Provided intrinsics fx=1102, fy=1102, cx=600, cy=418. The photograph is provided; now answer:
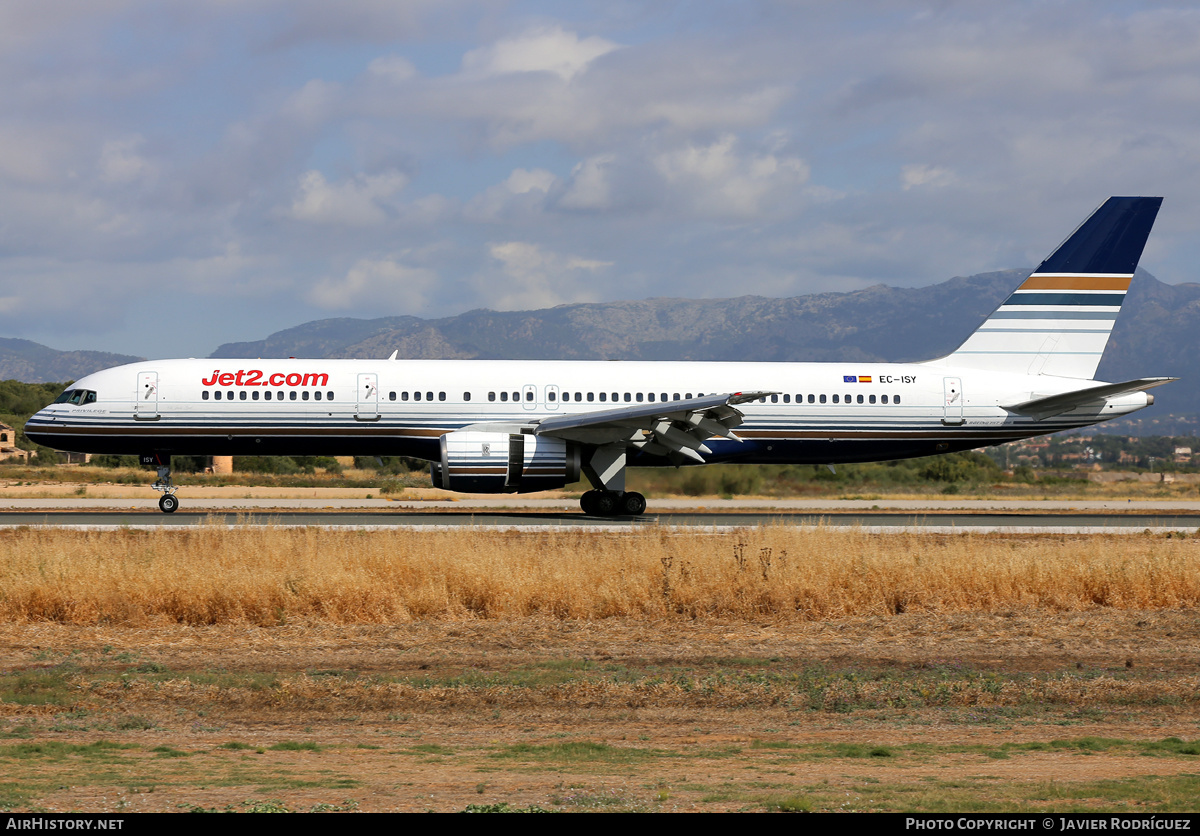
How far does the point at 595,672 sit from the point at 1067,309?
2488cm

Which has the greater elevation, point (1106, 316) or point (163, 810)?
point (1106, 316)

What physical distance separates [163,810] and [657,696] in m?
5.35

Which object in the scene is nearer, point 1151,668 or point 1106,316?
point 1151,668

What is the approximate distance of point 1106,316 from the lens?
31734 mm

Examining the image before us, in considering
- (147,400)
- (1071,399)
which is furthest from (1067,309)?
(147,400)

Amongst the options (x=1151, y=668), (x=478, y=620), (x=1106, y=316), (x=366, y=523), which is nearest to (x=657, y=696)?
(x=478, y=620)

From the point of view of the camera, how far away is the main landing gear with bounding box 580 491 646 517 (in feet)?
93.2

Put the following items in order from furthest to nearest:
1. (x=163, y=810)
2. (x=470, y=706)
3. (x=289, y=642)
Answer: (x=289, y=642) → (x=470, y=706) → (x=163, y=810)

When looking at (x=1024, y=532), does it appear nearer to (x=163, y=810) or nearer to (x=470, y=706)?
(x=470, y=706)

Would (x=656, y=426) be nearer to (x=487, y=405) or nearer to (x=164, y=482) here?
Result: (x=487, y=405)

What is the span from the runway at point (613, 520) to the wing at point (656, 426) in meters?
1.90

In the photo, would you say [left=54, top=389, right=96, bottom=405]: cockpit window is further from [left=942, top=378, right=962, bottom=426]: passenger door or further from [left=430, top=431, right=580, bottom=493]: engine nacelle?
[left=942, top=378, right=962, bottom=426]: passenger door

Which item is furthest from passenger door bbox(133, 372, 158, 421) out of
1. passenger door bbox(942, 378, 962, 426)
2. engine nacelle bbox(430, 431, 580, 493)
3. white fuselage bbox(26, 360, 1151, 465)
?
passenger door bbox(942, 378, 962, 426)

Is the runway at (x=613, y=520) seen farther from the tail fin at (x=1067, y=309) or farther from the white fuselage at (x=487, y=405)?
the tail fin at (x=1067, y=309)
